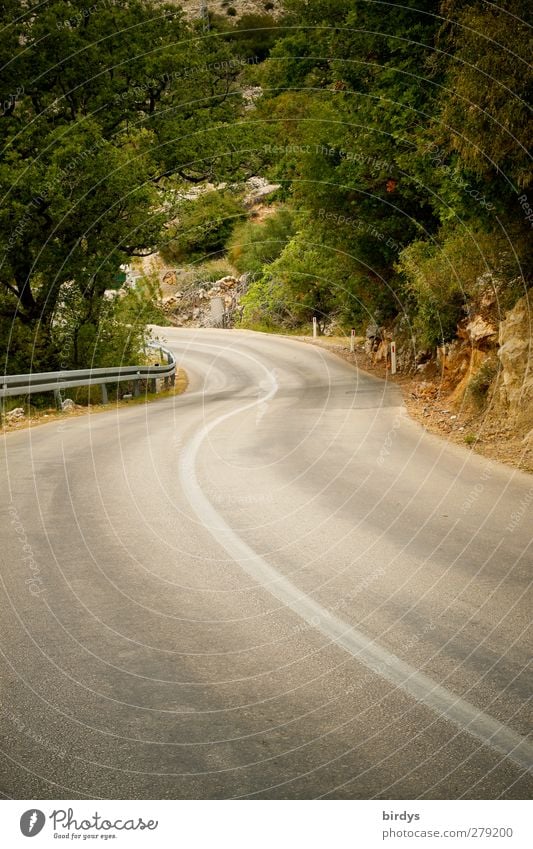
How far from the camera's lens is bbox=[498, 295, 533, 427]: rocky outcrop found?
13680 millimetres

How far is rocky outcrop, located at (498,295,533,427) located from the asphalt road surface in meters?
2.72

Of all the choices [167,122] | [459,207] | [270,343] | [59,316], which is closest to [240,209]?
[270,343]

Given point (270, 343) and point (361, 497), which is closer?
point (361, 497)

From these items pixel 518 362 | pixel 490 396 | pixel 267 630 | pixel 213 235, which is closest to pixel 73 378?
pixel 490 396

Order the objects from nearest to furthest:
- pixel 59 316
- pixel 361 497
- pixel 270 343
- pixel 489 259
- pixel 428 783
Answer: pixel 428 783 < pixel 361 497 < pixel 489 259 < pixel 59 316 < pixel 270 343

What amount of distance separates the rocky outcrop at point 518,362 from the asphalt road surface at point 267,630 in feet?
8.92

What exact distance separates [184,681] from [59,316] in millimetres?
22573

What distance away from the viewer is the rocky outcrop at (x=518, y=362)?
13680 mm

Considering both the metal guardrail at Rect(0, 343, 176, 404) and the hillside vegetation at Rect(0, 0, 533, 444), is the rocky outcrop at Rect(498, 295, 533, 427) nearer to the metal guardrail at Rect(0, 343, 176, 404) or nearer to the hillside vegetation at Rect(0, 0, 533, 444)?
the hillside vegetation at Rect(0, 0, 533, 444)

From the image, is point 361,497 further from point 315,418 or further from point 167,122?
point 167,122

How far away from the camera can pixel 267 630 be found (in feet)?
17.0

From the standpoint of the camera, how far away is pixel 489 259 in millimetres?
16719

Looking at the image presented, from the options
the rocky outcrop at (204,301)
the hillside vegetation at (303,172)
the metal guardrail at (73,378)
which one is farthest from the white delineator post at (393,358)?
the rocky outcrop at (204,301)

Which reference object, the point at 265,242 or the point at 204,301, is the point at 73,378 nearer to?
the point at 265,242
